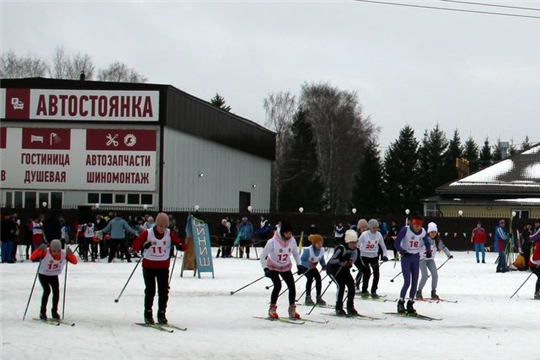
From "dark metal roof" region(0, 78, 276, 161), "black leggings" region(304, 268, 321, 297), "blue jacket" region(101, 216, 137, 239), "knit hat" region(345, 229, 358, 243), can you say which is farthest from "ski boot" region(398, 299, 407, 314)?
"dark metal roof" region(0, 78, 276, 161)

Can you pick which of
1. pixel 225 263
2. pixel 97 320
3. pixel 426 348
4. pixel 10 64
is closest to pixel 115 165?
pixel 225 263

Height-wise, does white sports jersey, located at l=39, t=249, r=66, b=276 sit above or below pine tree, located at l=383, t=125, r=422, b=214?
below

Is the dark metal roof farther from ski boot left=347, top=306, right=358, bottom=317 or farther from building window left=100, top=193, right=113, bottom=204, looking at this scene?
ski boot left=347, top=306, right=358, bottom=317

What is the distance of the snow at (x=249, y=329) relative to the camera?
11.7 meters

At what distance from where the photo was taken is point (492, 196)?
58.0 meters

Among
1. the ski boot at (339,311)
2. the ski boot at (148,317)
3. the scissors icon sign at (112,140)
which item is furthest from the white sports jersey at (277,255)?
the scissors icon sign at (112,140)

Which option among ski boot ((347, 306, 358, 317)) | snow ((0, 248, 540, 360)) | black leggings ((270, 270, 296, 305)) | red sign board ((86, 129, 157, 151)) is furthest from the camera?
red sign board ((86, 129, 157, 151))

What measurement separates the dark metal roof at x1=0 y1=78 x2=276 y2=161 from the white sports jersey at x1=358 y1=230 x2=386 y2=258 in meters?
28.6

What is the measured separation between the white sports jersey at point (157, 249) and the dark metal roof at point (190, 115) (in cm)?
3245

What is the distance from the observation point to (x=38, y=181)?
4691cm

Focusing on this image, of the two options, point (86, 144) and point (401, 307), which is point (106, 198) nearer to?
point (86, 144)

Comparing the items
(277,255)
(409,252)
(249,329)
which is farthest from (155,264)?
(409,252)

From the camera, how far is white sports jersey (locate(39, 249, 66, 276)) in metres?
14.4

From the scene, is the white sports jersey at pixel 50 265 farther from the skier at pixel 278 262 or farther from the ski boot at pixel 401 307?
the ski boot at pixel 401 307
